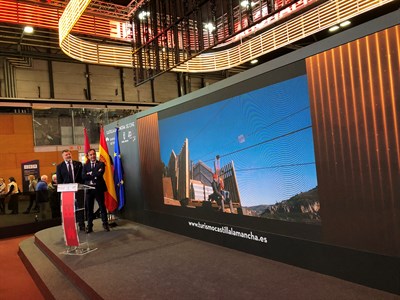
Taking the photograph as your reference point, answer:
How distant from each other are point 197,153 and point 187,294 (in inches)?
84.8

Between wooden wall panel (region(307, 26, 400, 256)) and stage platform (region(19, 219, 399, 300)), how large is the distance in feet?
1.62

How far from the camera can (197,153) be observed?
4.73 meters

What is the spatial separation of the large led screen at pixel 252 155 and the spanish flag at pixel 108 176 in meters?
1.87

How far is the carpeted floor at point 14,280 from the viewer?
4.07 metres

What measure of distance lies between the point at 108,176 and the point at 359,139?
4.92 m

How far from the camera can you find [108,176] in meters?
6.53

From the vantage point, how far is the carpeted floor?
407 centimetres

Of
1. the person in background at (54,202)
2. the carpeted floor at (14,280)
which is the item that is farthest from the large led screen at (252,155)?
the person in background at (54,202)

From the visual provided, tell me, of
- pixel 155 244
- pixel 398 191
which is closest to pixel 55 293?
pixel 155 244

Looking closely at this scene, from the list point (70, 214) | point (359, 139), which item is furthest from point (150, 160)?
point (359, 139)

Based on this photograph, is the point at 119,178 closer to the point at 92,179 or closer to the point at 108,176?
the point at 108,176

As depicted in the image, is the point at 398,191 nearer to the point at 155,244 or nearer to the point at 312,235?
the point at 312,235

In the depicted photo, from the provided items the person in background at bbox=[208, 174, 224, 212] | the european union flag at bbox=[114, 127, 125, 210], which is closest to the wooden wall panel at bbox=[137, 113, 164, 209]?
the european union flag at bbox=[114, 127, 125, 210]

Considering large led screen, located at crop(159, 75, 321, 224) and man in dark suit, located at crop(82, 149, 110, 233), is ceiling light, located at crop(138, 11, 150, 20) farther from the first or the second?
man in dark suit, located at crop(82, 149, 110, 233)
